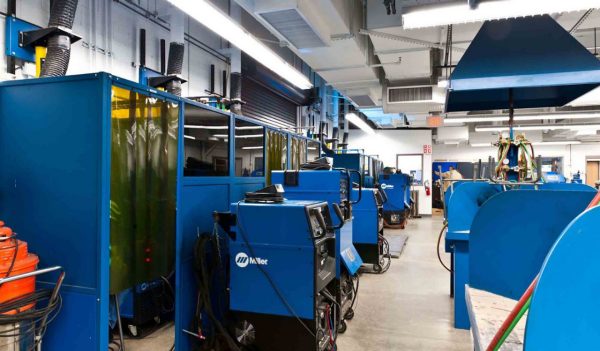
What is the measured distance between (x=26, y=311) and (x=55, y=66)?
66.1 inches

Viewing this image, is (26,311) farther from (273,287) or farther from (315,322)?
(315,322)

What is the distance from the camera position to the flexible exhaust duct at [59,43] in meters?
2.61

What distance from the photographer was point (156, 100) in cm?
263

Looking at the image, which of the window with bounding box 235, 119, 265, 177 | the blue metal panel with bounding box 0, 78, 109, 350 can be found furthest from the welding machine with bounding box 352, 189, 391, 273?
the blue metal panel with bounding box 0, 78, 109, 350

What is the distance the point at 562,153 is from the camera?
15531 millimetres

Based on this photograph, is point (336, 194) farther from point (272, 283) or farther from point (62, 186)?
point (62, 186)

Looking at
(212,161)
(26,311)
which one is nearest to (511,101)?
(212,161)

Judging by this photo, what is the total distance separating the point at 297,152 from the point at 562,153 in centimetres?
1516

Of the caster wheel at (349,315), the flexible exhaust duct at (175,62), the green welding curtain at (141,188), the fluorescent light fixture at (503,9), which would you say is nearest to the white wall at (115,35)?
the flexible exhaust duct at (175,62)

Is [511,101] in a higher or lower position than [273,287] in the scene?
higher

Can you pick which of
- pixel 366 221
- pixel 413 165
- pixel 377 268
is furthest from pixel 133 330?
pixel 413 165

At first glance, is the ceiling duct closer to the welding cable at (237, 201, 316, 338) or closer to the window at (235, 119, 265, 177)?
the window at (235, 119, 265, 177)

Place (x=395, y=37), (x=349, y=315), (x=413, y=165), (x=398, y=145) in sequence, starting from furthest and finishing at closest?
(x=398, y=145) < (x=413, y=165) < (x=395, y=37) < (x=349, y=315)

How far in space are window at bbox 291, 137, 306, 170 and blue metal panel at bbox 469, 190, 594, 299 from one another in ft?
12.5
